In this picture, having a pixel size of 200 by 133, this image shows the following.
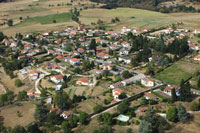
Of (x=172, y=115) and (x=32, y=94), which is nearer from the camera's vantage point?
(x=172, y=115)

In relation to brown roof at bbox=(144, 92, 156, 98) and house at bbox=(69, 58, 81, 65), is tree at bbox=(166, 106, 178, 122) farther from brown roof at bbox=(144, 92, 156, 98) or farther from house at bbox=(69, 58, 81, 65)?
house at bbox=(69, 58, 81, 65)

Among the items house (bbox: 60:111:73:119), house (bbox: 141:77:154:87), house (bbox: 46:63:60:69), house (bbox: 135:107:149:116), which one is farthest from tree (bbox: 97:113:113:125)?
house (bbox: 46:63:60:69)

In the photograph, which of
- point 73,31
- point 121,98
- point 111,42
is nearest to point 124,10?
point 73,31

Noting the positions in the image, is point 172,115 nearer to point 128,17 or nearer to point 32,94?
point 32,94

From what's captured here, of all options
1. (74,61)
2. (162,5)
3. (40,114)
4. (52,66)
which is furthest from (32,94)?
(162,5)

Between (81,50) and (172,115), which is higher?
(81,50)

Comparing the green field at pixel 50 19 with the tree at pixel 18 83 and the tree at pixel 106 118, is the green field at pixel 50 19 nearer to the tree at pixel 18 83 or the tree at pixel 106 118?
the tree at pixel 18 83

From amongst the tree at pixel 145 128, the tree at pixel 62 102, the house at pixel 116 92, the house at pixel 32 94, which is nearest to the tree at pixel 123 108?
the house at pixel 116 92
